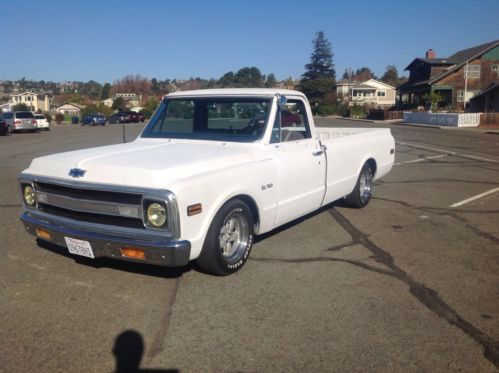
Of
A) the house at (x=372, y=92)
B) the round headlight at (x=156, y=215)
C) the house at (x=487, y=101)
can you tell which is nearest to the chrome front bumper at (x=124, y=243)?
the round headlight at (x=156, y=215)

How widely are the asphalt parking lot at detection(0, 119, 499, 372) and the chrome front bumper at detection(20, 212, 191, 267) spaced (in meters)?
0.40

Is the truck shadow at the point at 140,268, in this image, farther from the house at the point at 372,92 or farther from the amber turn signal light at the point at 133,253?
the house at the point at 372,92

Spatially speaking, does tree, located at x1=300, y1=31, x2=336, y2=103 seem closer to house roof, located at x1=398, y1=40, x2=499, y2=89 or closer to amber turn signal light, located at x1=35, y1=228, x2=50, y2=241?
house roof, located at x1=398, y1=40, x2=499, y2=89

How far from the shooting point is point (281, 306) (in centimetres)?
410

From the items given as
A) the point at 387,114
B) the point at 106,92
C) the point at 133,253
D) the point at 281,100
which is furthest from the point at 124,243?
the point at 106,92

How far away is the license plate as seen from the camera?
427cm

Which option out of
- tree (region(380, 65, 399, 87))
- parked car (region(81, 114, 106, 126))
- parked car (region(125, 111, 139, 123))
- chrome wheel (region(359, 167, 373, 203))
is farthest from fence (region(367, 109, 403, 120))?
tree (region(380, 65, 399, 87))

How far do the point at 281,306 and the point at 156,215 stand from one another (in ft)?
4.19

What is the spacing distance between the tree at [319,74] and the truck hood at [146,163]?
78620mm

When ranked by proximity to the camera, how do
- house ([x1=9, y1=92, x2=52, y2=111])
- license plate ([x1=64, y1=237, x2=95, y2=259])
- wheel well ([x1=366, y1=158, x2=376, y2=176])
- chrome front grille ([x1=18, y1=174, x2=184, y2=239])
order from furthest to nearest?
house ([x1=9, y1=92, x2=52, y2=111]), wheel well ([x1=366, y1=158, x2=376, y2=176]), license plate ([x1=64, y1=237, x2=95, y2=259]), chrome front grille ([x1=18, y1=174, x2=184, y2=239])

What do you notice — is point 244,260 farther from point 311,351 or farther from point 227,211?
point 311,351

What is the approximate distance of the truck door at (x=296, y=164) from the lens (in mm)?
5355

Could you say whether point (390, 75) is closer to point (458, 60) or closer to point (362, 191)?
point (458, 60)

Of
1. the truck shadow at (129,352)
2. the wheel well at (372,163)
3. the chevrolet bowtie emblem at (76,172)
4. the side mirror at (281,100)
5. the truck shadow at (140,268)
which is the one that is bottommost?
the truck shadow at (129,352)
